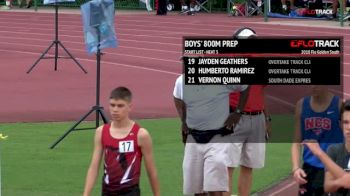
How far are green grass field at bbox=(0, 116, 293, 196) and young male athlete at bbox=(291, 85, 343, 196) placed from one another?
11.7 feet

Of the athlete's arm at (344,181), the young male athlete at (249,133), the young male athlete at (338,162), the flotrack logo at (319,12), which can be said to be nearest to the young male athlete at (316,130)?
the young male athlete at (338,162)

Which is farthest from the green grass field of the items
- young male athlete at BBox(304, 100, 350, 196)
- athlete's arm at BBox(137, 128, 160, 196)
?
young male athlete at BBox(304, 100, 350, 196)

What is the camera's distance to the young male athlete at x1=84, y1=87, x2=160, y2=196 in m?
9.09

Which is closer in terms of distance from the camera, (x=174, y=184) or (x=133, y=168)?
(x=133, y=168)

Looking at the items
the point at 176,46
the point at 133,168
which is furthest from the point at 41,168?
the point at 176,46

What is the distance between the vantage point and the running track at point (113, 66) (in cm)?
1970

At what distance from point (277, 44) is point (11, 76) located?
31.0 ft

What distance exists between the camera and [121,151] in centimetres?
910

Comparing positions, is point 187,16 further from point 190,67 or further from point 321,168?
point 321,168

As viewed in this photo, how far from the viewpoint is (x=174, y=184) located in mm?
12914
